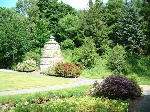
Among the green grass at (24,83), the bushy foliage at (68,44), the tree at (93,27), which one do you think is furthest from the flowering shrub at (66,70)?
the bushy foliage at (68,44)

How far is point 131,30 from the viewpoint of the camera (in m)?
28.9

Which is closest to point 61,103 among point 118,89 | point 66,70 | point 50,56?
point 118,89

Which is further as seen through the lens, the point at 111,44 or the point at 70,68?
the point at 111,44

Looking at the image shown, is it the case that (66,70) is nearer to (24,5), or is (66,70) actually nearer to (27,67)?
(27,67)

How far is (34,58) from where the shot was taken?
27.4 meters

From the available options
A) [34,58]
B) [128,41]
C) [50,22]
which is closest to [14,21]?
[34,58]

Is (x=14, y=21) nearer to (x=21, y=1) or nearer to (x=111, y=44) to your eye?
(x=111, y=44)

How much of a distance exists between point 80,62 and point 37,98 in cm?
1427

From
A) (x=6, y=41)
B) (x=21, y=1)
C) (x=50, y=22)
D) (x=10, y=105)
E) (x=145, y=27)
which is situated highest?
(x=21, y=1)

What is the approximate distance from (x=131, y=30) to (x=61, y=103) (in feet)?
76.5

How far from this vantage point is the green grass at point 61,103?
7336mm

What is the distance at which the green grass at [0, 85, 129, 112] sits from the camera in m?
7.34

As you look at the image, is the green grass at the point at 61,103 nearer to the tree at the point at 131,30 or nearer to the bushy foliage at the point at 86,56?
the bushy foliage at the point at 86,56

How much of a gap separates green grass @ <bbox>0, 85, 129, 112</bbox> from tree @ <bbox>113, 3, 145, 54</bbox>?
62.3 ft
